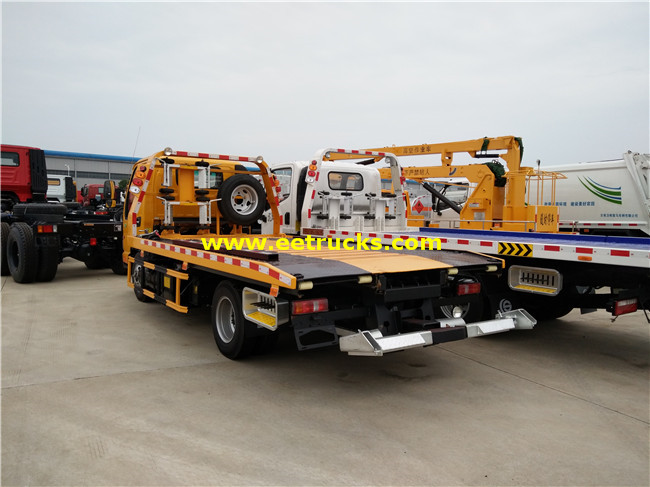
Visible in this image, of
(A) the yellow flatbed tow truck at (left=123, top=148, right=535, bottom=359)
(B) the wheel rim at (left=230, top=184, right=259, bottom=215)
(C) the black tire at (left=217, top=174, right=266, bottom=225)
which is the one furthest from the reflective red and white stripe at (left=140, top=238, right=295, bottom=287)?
(B) the wheel rim at (left=230, top=184, right=259, bottom=215)

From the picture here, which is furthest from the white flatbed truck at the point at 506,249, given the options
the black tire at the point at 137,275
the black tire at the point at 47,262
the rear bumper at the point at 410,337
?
the black tire at the point at 47,262

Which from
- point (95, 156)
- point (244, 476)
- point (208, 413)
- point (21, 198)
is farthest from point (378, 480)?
point (95, 156)

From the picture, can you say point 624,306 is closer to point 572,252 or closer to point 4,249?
point 572,252

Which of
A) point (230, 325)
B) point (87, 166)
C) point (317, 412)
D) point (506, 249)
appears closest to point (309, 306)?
point (317, 412)

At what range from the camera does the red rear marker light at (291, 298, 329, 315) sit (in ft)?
12.6

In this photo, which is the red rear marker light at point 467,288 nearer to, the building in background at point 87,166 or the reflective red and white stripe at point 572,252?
the reflective red and white stripe at point 572,252

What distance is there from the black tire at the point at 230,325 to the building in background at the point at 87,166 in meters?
47.2

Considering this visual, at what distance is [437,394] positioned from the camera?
429 cm

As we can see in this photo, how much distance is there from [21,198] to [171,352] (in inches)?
350

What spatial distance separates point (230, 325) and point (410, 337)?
200cm

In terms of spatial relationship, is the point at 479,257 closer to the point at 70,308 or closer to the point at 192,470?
the point at 192,470

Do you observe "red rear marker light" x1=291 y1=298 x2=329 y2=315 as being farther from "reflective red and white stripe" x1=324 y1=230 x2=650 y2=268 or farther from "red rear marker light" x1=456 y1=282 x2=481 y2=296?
"reflective red and white stripe" x1=324 y1=230 x2=650 y2=268

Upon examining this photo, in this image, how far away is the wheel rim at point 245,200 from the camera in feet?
24.6

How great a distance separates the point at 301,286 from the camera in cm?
Result: 360
